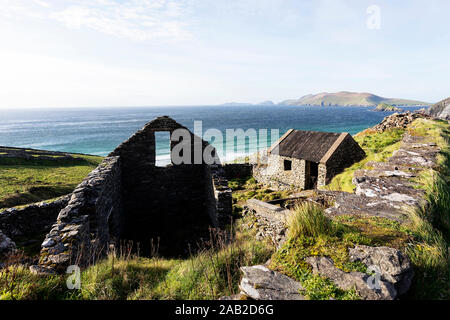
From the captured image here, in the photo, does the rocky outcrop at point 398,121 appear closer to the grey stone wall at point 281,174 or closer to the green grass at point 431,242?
the grey stone wall at point 281,174

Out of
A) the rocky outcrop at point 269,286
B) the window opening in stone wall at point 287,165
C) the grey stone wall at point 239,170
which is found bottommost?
the grey stone wall at point 239,170

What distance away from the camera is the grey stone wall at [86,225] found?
15.6ft

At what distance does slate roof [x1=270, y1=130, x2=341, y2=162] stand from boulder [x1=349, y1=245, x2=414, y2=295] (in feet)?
44.4

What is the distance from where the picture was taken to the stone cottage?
16.1 m

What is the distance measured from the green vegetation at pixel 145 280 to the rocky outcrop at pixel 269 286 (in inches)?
15.6

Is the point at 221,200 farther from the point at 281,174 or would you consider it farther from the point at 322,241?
the point at 281,174

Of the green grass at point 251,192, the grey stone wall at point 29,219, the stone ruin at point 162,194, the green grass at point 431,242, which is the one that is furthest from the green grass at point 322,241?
the green grass at point 251,192

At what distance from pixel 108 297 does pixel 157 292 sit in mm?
711

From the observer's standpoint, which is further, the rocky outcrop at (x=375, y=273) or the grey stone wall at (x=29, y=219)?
the grey stone wall at (x=29, y=219)

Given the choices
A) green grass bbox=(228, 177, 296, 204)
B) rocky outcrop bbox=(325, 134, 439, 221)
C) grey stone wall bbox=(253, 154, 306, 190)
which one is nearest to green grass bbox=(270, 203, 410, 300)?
rocky outcrop bbox=(325, 134, 439, 221)

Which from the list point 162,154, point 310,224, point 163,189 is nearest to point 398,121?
point 163,189

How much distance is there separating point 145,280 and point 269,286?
2.66 meters

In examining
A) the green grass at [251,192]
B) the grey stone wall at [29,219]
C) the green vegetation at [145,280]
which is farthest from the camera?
the green grass at [251,192]
